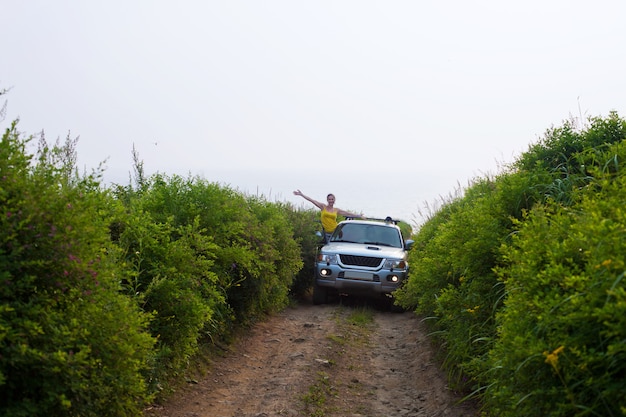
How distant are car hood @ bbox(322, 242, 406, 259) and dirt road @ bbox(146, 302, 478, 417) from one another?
2198 mm

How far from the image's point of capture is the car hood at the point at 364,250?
1420 centimetres

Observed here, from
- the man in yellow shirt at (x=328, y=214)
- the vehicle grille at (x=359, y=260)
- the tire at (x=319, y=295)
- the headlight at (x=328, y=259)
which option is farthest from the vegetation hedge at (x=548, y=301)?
the man in yellow shirt at (x=328, y=214)

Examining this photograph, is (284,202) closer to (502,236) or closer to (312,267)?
(312,267)

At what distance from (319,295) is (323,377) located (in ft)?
20.8

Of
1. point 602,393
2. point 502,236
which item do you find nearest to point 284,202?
point 502,236

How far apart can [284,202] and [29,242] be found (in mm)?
12778

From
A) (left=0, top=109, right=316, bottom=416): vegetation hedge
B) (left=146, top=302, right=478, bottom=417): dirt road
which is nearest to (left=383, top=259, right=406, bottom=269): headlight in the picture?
(left=146, top=302, right=478, bottom=417): dirt road

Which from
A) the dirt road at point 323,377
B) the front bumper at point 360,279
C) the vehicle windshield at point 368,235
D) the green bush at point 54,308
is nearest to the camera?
the green bush at point 54,308

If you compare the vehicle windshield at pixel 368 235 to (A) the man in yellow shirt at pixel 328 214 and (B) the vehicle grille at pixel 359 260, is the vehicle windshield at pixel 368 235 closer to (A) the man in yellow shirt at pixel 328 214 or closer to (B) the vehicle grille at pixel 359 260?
(B) the vehicle grille at pixel 359 260

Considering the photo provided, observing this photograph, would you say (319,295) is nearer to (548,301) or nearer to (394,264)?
(394,264)

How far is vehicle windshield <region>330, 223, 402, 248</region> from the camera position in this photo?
15320mm

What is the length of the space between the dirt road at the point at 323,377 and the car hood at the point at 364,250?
→ 2198 mm

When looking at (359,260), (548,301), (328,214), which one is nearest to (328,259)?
(359,260)

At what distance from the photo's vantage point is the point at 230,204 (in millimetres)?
9922
